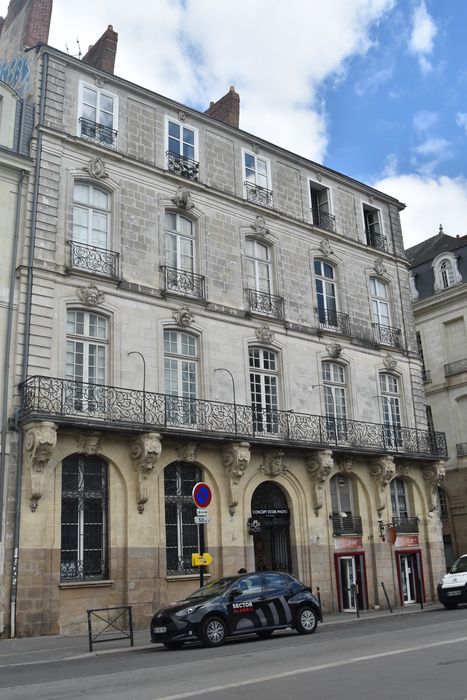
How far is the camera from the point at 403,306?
29891 millimetres

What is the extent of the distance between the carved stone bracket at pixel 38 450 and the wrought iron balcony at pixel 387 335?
14.3m

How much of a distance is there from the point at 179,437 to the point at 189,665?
995 cm

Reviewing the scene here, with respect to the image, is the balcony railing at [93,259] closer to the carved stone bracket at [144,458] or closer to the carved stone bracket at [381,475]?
the carved stone bracket at [144,458]

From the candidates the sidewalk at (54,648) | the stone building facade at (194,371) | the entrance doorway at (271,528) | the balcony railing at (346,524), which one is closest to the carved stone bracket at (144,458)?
the stone building facade at (194,371)

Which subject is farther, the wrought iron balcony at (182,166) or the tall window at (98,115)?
the wrought iron balcony at (182,166)

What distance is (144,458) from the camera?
63.7 ft

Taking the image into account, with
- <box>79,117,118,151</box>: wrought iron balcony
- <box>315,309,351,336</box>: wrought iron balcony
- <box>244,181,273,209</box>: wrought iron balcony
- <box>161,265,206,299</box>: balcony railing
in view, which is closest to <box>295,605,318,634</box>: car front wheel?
<box>161,265,206,299</box>: balcony railing

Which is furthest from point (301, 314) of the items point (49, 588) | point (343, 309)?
point (49, 588)

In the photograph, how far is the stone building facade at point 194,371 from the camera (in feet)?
61.8

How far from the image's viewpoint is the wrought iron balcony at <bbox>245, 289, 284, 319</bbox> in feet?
79.9

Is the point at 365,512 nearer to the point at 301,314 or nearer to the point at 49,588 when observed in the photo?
the point at 301,314

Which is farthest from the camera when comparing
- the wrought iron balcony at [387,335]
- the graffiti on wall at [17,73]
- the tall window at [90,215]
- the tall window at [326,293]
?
the wrought iron balcony at [387,335]

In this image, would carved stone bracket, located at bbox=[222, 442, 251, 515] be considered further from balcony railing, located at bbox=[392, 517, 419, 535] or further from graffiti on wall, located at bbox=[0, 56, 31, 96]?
graffiti on wall, located at bbox=[0, 56, 31, 96]

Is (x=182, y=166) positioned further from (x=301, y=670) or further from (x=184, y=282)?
(x=301, y=670)
